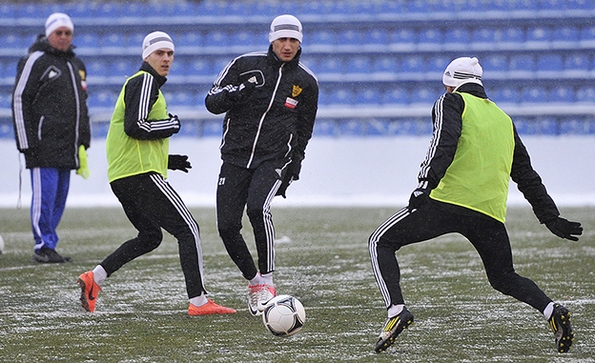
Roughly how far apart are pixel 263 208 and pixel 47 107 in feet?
12.8

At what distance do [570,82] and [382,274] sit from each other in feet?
53.7

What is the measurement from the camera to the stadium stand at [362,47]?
20.8 metres

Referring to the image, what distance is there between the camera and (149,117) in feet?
21.4

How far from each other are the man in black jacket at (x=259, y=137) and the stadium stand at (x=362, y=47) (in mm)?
12434

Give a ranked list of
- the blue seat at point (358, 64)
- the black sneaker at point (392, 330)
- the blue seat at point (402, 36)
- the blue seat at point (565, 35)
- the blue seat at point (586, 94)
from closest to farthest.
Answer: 1. the black sneaker at point (392, 330)
2. the blue seat at point (586, 94)
3. the blue seat at point (565, 35)
4. the blue seat at point (358, 64)
5. the blue seat at point (402, 36)

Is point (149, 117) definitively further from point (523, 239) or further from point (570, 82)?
point (570, 82)

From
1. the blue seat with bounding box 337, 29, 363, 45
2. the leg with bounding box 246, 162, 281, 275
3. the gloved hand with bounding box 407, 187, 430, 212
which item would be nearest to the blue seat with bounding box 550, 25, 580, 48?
the blue seat with bounding box 337, 29, 363, 45

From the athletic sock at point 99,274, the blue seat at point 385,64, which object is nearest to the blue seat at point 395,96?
the blue seat at point 385,64

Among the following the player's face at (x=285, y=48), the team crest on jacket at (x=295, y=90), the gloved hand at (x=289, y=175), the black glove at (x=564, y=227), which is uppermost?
the player's face at (x=285, y=48)

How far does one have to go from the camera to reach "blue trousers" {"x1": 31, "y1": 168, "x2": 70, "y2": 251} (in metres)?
9.59

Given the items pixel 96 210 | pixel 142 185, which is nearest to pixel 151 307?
pixel 142 185

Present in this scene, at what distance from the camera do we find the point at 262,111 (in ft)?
22.5

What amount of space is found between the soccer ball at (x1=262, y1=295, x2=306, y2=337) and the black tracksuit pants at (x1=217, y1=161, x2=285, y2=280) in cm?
112

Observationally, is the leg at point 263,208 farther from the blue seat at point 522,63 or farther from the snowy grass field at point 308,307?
the blue seat at point 522,63
